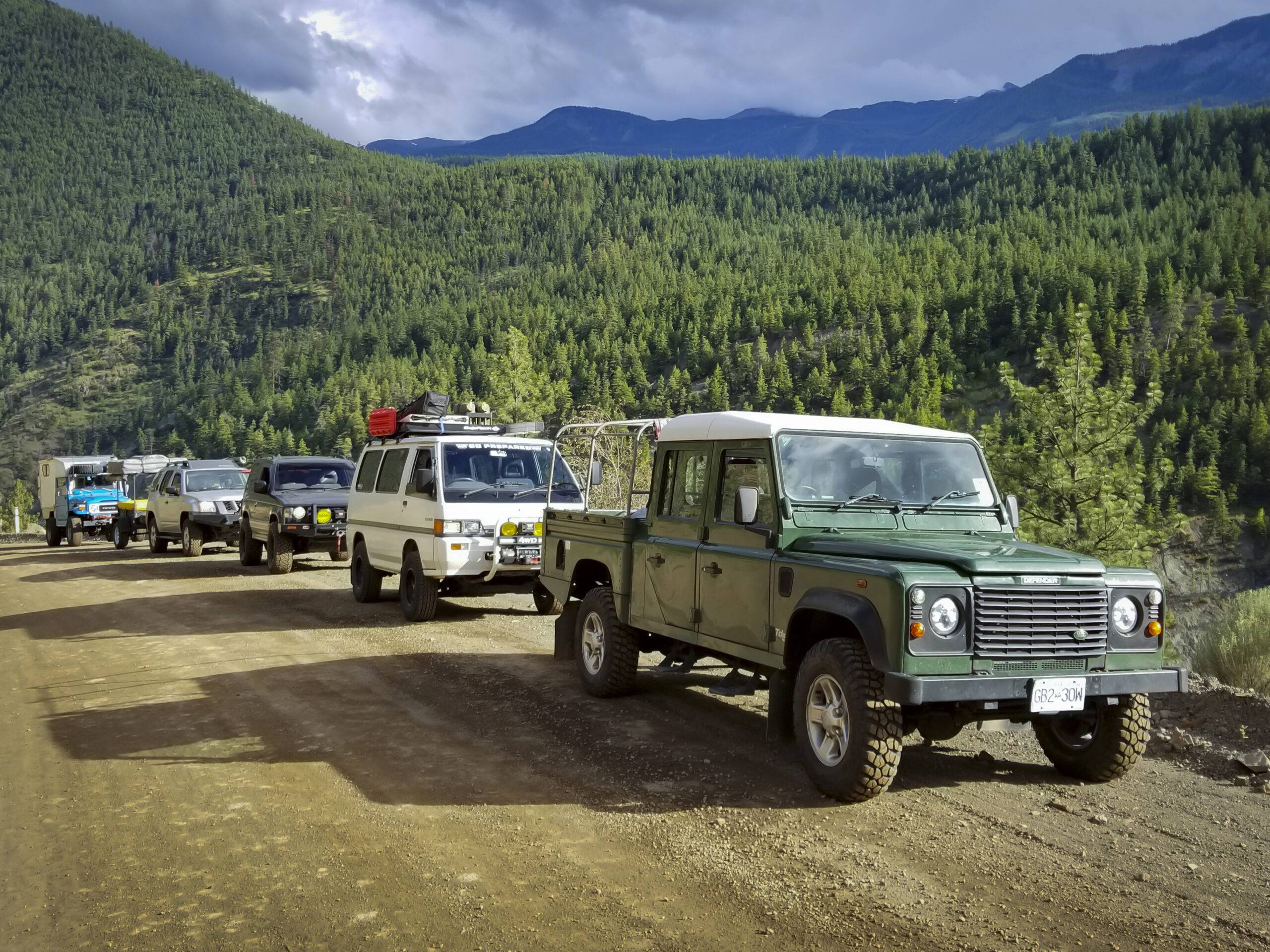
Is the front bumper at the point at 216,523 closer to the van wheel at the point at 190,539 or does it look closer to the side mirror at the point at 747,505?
the van wheel at the point at 190,539

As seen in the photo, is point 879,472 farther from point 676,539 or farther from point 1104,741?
point 1104,741

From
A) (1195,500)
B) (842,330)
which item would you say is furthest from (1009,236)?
(1195,500)

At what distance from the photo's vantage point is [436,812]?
18.9 ft

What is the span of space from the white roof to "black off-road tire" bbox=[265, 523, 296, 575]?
43.2 feet

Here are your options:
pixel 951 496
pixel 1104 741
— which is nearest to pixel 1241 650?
pixel 1104 741

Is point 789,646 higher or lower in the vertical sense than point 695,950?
higher

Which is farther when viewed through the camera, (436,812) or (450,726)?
(450,726)

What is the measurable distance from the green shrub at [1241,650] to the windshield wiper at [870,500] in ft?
12.8

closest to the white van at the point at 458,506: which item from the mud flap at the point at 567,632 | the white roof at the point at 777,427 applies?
the mud flap at the point at 567,632

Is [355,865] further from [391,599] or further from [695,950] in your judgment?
[391,599]

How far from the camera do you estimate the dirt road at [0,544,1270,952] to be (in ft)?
14.2

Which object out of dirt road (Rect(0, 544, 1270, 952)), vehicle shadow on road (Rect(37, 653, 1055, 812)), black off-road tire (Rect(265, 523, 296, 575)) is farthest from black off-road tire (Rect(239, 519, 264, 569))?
dirt road (Rect(0, 544, 1270, 952))

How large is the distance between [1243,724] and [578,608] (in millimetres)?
4850

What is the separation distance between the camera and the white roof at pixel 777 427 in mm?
6926
